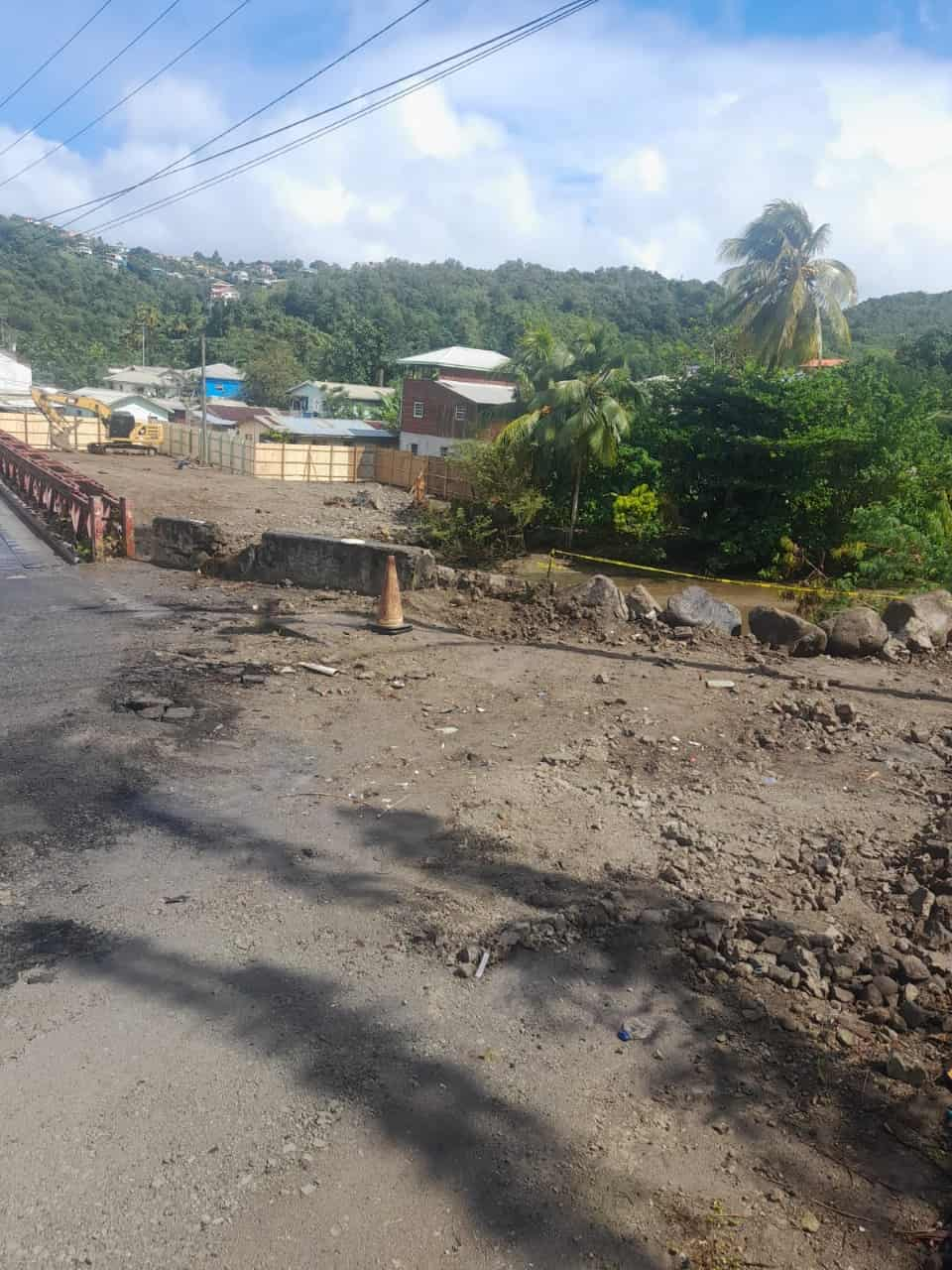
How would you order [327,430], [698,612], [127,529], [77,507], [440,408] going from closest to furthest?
[698,612], [127,529], [77,507], [440,408], [327,430]

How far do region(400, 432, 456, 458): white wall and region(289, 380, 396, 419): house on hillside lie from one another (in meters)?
18.2

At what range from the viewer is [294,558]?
14.6 m

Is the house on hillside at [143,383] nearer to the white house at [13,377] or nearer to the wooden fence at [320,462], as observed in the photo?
the white house at [13,377]

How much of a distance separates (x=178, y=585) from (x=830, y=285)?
25993mm

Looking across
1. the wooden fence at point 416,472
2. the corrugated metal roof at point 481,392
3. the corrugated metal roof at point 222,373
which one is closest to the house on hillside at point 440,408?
the corrugated metal roof at point 481,392

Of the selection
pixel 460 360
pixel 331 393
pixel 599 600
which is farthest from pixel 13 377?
pixel 599 600

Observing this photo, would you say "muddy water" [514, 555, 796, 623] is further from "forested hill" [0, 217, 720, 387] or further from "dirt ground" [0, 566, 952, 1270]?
"forested hill" [0, 217, 720, 387]

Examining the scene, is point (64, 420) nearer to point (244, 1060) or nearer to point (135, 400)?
point (135, 400)

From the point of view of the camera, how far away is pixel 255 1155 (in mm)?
3381

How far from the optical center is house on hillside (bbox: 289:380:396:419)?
70125 millimetres

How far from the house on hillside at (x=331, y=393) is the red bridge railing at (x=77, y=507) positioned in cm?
4451

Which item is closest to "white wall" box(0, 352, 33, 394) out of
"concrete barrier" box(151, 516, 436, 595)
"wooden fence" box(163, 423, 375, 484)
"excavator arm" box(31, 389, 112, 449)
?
"excavator arm" box(31, 389, 112, 449)

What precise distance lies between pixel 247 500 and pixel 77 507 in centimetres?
1427

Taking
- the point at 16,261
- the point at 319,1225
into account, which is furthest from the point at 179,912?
the point at 16,261
